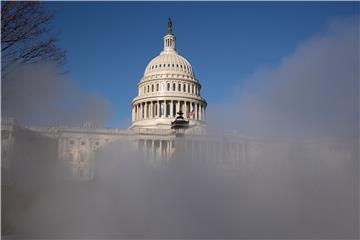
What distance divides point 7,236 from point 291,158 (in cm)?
1033

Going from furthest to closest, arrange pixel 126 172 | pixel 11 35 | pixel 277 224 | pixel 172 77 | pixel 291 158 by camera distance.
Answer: pixel 172 77 < pixel 126 172 < pixel 291 158 < pixel 11 35 < pixel 277 224

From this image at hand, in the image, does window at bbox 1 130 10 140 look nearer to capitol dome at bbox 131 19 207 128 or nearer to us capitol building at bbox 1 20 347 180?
us capitol building at bbox 1 20 347 180

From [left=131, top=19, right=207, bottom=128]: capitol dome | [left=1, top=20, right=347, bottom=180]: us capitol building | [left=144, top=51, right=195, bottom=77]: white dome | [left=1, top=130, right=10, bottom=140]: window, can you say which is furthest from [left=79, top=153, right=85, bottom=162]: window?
[left=144, top=51, right=195, bottom=77]: white dome

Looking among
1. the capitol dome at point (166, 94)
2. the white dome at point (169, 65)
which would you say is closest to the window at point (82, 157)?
the capitol dome at point (166, 94)

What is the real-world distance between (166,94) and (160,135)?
20.0 metres

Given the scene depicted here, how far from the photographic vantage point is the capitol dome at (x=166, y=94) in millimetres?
89562

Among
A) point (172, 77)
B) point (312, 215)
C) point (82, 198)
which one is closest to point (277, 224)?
point (312, 215)

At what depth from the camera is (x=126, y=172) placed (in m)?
19.7

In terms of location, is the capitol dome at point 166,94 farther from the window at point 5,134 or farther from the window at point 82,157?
the window at point 5,134

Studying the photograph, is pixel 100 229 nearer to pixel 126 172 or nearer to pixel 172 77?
pixel 126 172

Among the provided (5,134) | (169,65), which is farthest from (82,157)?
(169,65)

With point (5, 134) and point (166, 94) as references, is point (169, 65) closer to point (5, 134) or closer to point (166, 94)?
point (166, 94)

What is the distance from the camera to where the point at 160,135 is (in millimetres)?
72312

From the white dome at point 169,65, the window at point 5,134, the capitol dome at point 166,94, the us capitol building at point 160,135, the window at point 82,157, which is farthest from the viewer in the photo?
the white dome at point 169,65
